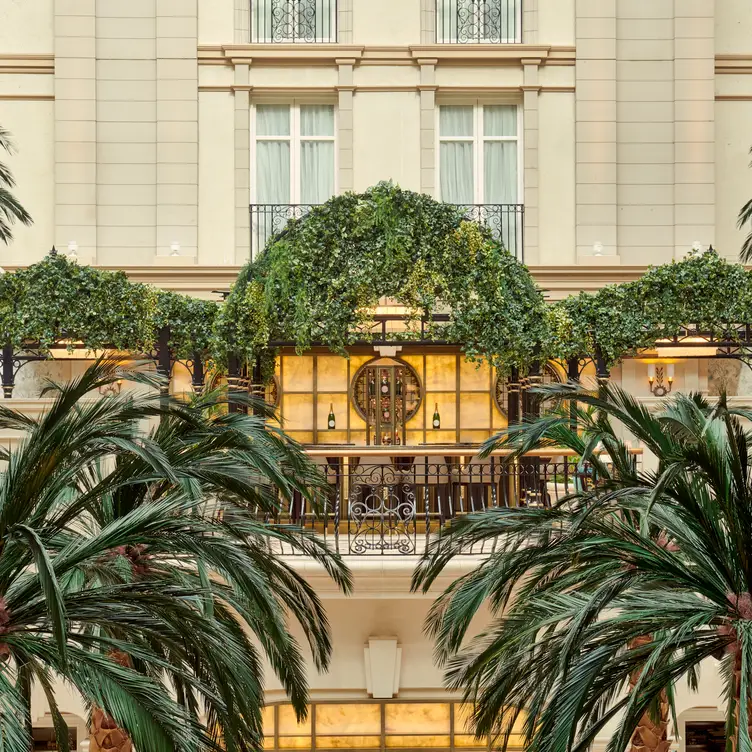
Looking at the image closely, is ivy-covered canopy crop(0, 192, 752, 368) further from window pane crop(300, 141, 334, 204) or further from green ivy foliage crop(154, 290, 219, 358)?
window pane crop(300, 141, 334, 204)

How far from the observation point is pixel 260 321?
13688mm

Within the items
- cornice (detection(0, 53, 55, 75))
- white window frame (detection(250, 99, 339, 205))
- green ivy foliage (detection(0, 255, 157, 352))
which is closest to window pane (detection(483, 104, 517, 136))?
white window frame (detection(250, 99, 339, 205))

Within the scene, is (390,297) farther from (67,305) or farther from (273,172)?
(273,172)

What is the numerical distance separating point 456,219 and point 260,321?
2.99 meters

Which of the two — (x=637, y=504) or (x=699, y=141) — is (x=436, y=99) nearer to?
(x=699, y=141)

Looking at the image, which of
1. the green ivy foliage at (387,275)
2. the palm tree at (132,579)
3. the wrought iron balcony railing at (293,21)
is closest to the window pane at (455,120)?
the wrought iron balcony railing at (293,21)

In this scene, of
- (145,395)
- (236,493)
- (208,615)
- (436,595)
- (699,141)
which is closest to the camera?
(208,615)

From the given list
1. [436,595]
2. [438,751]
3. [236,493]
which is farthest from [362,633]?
[236,493]

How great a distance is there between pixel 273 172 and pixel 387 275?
6.25 m

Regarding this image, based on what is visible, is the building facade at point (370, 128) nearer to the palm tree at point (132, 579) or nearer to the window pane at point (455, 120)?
the window pane at point (455, 120)

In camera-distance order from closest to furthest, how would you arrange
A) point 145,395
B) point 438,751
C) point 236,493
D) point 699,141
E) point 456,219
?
point 145,395 < point 236,493 < point 456,219 < point 438,751 < point 699,141

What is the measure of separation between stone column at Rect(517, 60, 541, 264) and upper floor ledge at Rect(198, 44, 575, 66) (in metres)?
0.27

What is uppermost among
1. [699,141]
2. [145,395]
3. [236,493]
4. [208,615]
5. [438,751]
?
[699,141]

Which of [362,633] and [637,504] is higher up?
[637,504]
